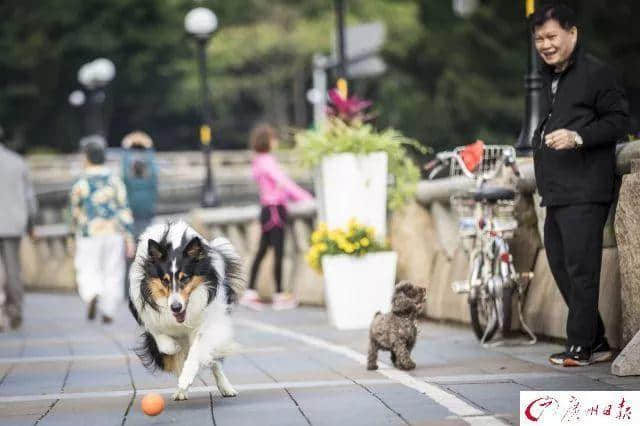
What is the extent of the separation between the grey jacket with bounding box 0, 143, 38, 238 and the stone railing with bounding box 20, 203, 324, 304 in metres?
0.40

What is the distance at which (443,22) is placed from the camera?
258 feet

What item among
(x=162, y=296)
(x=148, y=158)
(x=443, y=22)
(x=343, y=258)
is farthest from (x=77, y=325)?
(x=443, y=22)

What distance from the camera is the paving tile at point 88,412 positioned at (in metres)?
7.79

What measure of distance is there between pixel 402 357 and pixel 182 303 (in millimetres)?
1831

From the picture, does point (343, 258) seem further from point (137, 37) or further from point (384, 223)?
point (137, 37)

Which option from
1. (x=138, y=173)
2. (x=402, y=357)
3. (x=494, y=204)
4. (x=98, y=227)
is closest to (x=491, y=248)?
(x=494, y=204)

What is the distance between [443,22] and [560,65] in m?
69.8

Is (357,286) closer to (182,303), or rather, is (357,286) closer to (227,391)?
(227,391)

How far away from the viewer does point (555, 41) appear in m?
9.33

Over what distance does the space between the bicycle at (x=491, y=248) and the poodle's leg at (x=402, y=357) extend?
1.35 metres

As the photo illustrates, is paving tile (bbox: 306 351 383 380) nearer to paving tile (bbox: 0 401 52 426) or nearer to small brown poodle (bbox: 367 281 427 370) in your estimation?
small brown poodle (bbox: 367 281 427 370)

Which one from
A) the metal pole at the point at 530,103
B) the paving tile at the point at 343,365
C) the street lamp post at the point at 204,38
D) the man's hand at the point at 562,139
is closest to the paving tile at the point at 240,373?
the paving tile at the point at 343,365

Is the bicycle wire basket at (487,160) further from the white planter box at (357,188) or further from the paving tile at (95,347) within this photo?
the paving tile at (95,347)

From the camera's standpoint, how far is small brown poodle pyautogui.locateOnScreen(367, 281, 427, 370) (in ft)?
31.8
